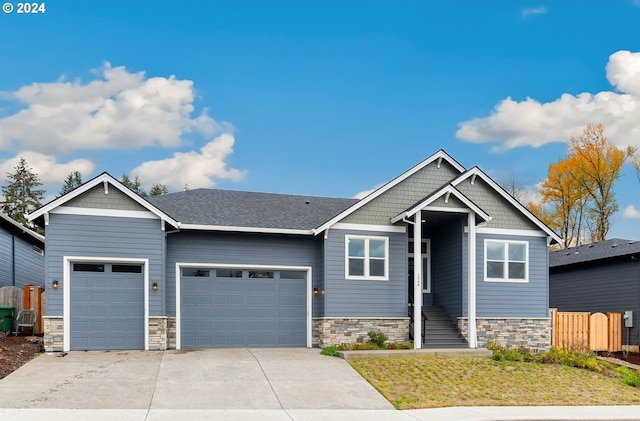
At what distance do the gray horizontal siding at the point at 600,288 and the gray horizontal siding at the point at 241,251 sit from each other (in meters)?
11.6

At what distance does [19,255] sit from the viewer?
1057 inches

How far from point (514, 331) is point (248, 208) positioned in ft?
30.4

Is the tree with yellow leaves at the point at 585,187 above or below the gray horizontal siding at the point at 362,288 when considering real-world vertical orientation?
above

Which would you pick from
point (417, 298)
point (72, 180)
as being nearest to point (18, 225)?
point (417, 298)

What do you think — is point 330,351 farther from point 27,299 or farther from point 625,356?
point 625,356

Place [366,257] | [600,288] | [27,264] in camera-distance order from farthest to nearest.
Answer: [27,264], [600,288], [366,257]

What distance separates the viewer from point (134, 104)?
79.7 feet

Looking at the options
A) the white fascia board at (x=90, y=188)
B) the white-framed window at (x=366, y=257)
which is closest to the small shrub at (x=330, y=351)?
the white-framed window at (x=366, y=257)

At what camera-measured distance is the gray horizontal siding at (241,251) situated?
1864 centimetres

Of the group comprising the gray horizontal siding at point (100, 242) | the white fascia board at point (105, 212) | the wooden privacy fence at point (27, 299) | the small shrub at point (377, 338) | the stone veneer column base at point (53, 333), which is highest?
the white fascia board at point (105, 212)

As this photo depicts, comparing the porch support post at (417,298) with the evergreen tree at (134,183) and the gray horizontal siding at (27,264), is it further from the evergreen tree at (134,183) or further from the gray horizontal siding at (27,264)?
the evergreen tree at (134,183)

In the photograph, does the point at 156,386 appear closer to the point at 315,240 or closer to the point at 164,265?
the point at 164,265

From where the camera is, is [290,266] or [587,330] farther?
[587,330]

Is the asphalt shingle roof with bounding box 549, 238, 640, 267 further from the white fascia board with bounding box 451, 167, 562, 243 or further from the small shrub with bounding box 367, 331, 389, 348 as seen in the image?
the small shrub with bounding box 367, 331, 389, 348
